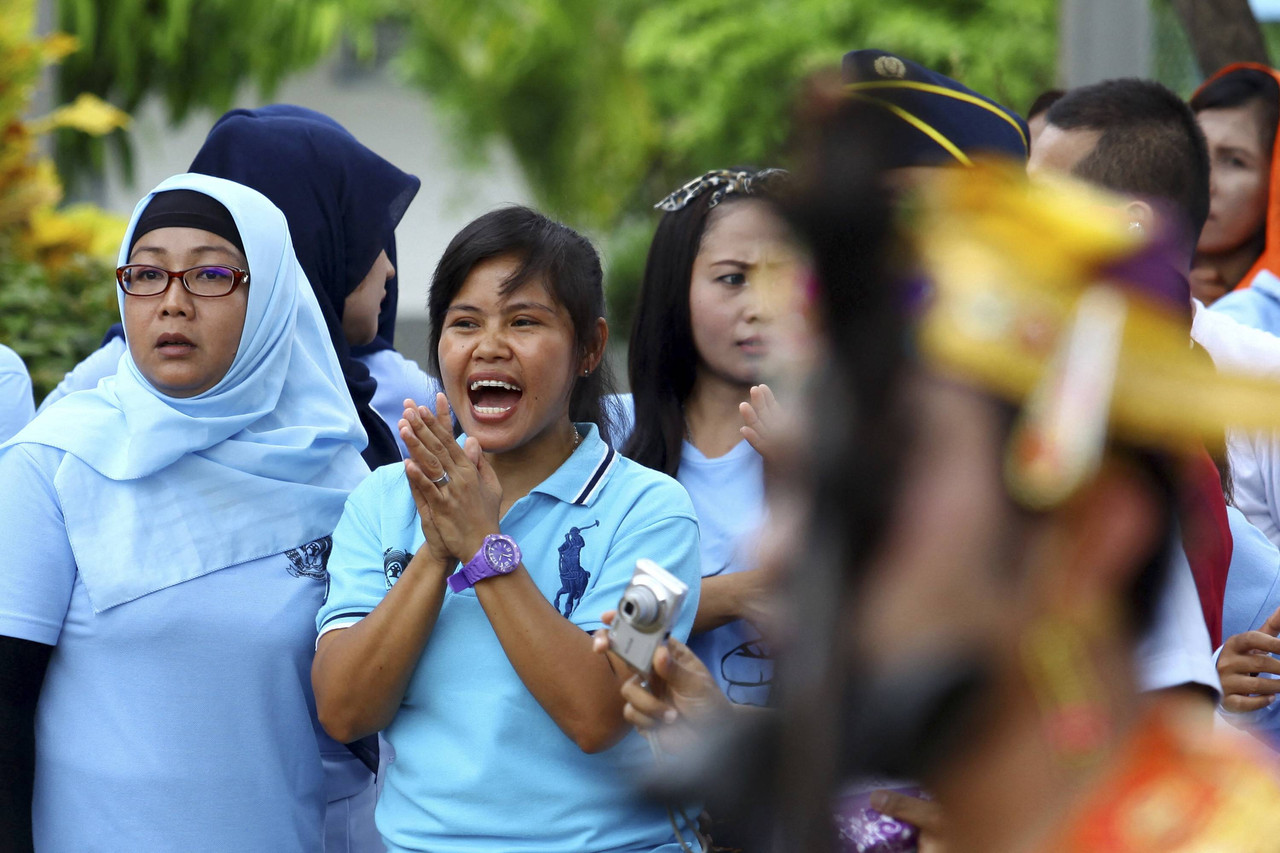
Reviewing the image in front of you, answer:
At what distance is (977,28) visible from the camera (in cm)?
1536

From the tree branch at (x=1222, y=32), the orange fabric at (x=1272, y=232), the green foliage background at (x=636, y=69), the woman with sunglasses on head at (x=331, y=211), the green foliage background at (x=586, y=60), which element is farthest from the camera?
the green foliage background at (x=636, y=69)

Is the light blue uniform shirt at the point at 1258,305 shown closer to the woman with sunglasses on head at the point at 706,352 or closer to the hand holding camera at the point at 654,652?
the woman with sunglasses on head at the point at 706,352

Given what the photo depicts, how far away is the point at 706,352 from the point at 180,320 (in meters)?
1.07

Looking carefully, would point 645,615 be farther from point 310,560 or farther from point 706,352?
point 706,352

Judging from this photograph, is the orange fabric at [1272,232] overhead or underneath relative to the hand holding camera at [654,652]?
overhead

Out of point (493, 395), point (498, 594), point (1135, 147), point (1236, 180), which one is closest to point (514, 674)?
point (498, 594)

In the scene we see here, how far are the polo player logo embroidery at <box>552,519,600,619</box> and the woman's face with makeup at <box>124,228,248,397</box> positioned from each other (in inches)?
31.5

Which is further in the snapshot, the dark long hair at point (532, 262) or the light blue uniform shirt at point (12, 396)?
the light blue uniform shirt at point (12, 396)

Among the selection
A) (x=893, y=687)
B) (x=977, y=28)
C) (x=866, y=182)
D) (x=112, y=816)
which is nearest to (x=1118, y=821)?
(x=893, y=687)

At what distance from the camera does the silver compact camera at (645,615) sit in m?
1.67

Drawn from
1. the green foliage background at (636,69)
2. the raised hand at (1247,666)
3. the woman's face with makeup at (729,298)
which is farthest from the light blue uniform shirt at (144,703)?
the green foliage background at (636,69)

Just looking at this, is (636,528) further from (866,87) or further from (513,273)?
(866,87)

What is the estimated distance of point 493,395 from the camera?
104 inches

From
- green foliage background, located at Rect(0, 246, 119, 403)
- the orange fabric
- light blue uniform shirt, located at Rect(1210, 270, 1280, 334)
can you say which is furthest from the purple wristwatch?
green foliage background, located at Rect(0, 246, 119, 403)
